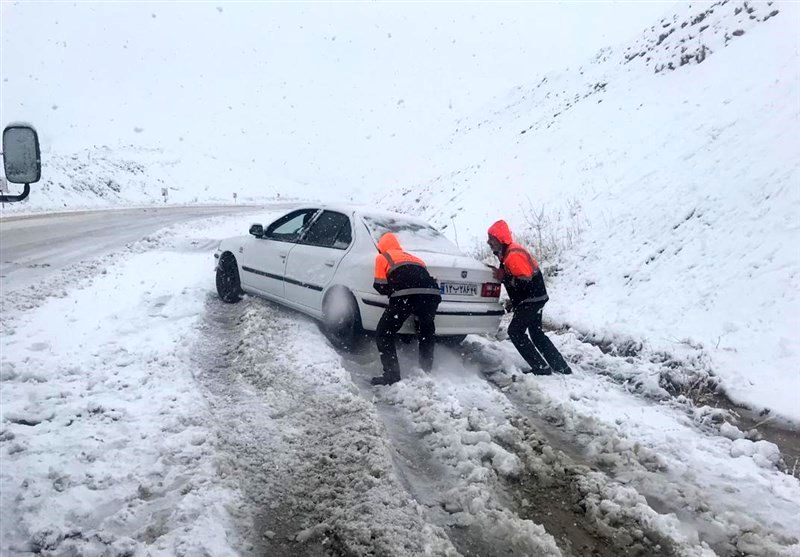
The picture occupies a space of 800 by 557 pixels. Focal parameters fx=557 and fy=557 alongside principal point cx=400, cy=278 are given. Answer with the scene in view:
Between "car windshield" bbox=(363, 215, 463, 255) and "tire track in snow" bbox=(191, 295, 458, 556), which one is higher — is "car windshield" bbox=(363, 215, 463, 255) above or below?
above

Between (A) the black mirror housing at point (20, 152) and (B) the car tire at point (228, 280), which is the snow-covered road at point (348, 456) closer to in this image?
(A) the black mirror housing at point (20, 152)

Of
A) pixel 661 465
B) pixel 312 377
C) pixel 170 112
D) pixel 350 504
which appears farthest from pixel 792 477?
pixel 170 112

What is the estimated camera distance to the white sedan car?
554 cm

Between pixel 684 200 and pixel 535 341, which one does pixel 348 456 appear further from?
pixel 684 200

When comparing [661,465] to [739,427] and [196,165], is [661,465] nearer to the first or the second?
[739,427]

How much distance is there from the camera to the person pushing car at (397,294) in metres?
4.97

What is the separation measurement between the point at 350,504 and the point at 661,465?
7.07ft

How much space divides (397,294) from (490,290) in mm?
1353

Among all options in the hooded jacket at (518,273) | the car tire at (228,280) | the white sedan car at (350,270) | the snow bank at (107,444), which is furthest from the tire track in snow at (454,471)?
the car tire at (228,280)

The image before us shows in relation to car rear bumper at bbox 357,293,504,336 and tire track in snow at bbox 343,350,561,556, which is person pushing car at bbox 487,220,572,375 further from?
tire track in snow at bbox 343,350,561,556

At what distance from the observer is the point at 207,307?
725cm

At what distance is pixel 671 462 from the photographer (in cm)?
384

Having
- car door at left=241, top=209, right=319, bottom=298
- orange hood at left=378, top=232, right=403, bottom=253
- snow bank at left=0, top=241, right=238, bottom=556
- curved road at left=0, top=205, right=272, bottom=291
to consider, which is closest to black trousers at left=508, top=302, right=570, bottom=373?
orange hood at left=378, top=232, right=403, bottom=253

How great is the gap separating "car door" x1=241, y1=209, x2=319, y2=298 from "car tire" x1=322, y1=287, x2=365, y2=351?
105 centimetres
